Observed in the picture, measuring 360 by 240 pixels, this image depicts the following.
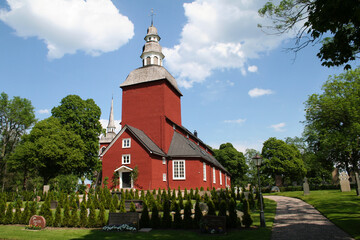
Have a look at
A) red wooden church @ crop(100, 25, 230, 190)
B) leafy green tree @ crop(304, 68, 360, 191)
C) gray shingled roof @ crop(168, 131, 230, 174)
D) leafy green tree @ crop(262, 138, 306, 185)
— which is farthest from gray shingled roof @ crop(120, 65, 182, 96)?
leafy green tree @ crop(262, 138, 306, 185)

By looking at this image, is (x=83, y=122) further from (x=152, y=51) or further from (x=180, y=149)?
(x=180, y=149)

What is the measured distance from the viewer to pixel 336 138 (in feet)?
91.4

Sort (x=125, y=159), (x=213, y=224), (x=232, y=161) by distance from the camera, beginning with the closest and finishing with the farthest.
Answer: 1. (x=213, y=224)
2. (x=125, y=159)
3. (x=232, y=161)

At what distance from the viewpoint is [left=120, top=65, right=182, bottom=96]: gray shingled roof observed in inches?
1181

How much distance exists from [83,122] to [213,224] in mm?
30976

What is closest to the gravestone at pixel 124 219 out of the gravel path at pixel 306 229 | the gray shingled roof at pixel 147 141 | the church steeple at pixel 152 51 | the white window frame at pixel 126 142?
the gravel path at pixel 306 229

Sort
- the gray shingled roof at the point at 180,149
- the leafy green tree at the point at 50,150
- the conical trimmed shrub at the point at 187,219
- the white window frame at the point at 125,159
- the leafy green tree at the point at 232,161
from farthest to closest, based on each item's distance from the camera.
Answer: the leafy green tree at the point at 232,161 < the leafy green tree at the point at 50,150 < the gray shingled roof at the point at 180,149 < the white window frame at the point at 125,159 < the conical trimmed shrub at the point at 187,219

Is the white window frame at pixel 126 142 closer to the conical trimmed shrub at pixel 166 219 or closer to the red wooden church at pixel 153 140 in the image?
the red wooden church at pixel 153 140

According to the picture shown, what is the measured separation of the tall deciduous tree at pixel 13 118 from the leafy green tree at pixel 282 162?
44962 millimetres

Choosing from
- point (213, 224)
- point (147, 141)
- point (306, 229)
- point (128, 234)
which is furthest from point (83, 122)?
point (306, 229)

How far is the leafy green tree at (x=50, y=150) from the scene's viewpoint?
30.4 meters

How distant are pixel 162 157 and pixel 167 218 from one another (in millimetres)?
15471

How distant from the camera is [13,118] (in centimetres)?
3959

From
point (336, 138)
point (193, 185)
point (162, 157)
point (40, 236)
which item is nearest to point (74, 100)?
point (162, 157)
